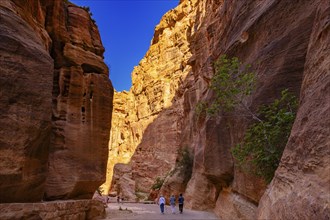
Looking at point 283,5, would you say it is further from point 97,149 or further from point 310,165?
point 97,149

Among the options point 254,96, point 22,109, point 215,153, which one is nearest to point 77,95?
point 22,109

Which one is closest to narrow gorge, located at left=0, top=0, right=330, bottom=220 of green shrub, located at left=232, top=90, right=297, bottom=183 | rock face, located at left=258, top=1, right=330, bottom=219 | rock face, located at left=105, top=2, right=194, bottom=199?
rock face, located at left=258, top=1, right=330, bottom=219

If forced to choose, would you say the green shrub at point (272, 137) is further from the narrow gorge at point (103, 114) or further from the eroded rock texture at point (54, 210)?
the eroded rock texture at point (54, 210)

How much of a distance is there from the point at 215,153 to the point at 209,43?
15175 mm

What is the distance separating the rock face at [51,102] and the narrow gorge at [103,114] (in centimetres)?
5

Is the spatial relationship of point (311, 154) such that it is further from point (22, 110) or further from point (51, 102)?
point (51, 102)

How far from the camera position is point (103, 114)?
17.4 m

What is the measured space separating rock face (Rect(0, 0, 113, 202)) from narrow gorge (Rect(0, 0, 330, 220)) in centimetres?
5

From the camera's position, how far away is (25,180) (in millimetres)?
10000

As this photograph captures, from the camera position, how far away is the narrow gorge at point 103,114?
5.17 m

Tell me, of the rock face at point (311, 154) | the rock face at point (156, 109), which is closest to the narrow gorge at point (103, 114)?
the rock face at point (311, 154)

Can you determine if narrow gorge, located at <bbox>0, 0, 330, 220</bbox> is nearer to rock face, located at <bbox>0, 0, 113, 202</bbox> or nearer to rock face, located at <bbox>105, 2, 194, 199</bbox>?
rock face, located at <bbox>0, 0, 113, 202</bbox>

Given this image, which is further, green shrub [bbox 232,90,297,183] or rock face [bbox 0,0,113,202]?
rock face [bbox 0,0,113,202]

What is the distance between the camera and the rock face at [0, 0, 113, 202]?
947cm
